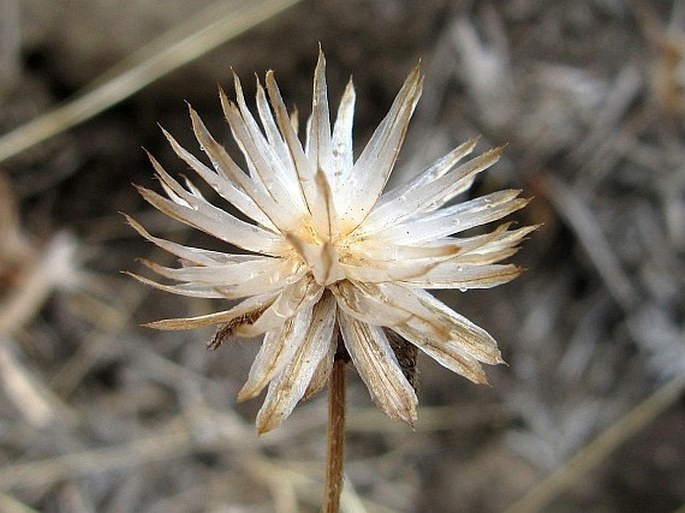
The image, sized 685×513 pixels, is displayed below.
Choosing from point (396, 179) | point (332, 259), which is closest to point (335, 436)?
point (332, 259)

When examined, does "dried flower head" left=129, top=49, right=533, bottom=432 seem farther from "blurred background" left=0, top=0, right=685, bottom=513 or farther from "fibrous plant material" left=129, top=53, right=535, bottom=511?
"blurred background" left=0, top=0, right=685, bottom=513

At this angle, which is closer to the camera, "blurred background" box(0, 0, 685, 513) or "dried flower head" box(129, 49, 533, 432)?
"dried flower head" box(129, 49, 533, 432)

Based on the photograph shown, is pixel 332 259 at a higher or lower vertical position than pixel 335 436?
higher

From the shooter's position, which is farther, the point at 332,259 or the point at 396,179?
the point at 396,179

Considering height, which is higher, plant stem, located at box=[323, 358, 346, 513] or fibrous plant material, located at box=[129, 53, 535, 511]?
fibrous plant material, located at box=[129, 53, 535, 511]

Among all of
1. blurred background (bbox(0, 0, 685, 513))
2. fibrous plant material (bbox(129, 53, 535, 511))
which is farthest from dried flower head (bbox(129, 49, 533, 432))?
blurred background (bbox(0, 0, 685, 513))

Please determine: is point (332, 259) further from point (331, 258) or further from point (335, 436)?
point (335, 436)

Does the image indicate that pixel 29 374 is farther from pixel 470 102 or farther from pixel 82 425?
pixel 470 102
